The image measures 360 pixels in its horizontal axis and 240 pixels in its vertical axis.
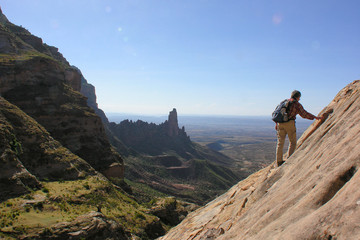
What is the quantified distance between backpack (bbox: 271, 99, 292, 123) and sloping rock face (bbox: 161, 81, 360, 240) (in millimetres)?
2101

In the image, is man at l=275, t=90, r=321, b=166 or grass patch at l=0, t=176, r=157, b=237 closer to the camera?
man at l=275, t=90, r=321, b=166

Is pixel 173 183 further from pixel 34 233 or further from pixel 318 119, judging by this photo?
pixel 318 119

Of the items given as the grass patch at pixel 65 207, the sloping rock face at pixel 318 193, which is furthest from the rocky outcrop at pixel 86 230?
the sloping rock face at pixel 318 193

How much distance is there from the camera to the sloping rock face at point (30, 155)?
35281 millimetres

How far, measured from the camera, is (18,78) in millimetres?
60250

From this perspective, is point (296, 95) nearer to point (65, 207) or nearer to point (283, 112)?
point (283, 112)

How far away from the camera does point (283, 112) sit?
14258 millimetres

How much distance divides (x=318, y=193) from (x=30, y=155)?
4890 centimetres

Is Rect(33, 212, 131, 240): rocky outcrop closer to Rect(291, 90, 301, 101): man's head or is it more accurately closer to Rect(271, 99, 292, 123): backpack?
Rect(271, 99, 292, 123): backpack

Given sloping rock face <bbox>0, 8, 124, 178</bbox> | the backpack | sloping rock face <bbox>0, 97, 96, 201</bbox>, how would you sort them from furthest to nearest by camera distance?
sloping rock face <bbox>0, 8, 124, 178</bbox>, sloping rock face <bbox>0, 97, 96, 201</bbox>, the backpack

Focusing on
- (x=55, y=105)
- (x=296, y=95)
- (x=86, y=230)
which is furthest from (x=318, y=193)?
(x=55, y=105)

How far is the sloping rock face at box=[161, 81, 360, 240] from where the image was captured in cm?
633

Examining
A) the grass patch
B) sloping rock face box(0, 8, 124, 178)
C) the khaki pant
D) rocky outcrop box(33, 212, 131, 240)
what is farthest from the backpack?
sloping rock face box(0, 8, 124, 178)

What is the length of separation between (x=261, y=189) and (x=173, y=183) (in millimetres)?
130658
